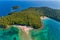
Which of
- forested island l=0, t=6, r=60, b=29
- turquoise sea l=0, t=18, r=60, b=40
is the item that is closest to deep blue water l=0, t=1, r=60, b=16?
forested island l=0, t=6, r=60, b=29

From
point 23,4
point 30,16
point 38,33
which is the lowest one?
point 38,33

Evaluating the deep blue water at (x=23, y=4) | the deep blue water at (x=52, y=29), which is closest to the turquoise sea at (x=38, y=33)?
the deep blue water at (x=52, y=29)

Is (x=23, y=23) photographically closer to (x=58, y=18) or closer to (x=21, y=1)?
(x=21, y=1)

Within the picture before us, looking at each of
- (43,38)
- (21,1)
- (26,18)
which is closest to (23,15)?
(26,18)

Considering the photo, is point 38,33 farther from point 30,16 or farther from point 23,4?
point 23,4

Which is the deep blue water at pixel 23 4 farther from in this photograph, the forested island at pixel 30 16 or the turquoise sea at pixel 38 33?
the turquoise sea at pixel 38 33

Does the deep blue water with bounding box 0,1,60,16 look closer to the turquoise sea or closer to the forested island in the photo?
the forested island

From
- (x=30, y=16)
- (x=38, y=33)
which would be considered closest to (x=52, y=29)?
(x=38, y=33)
